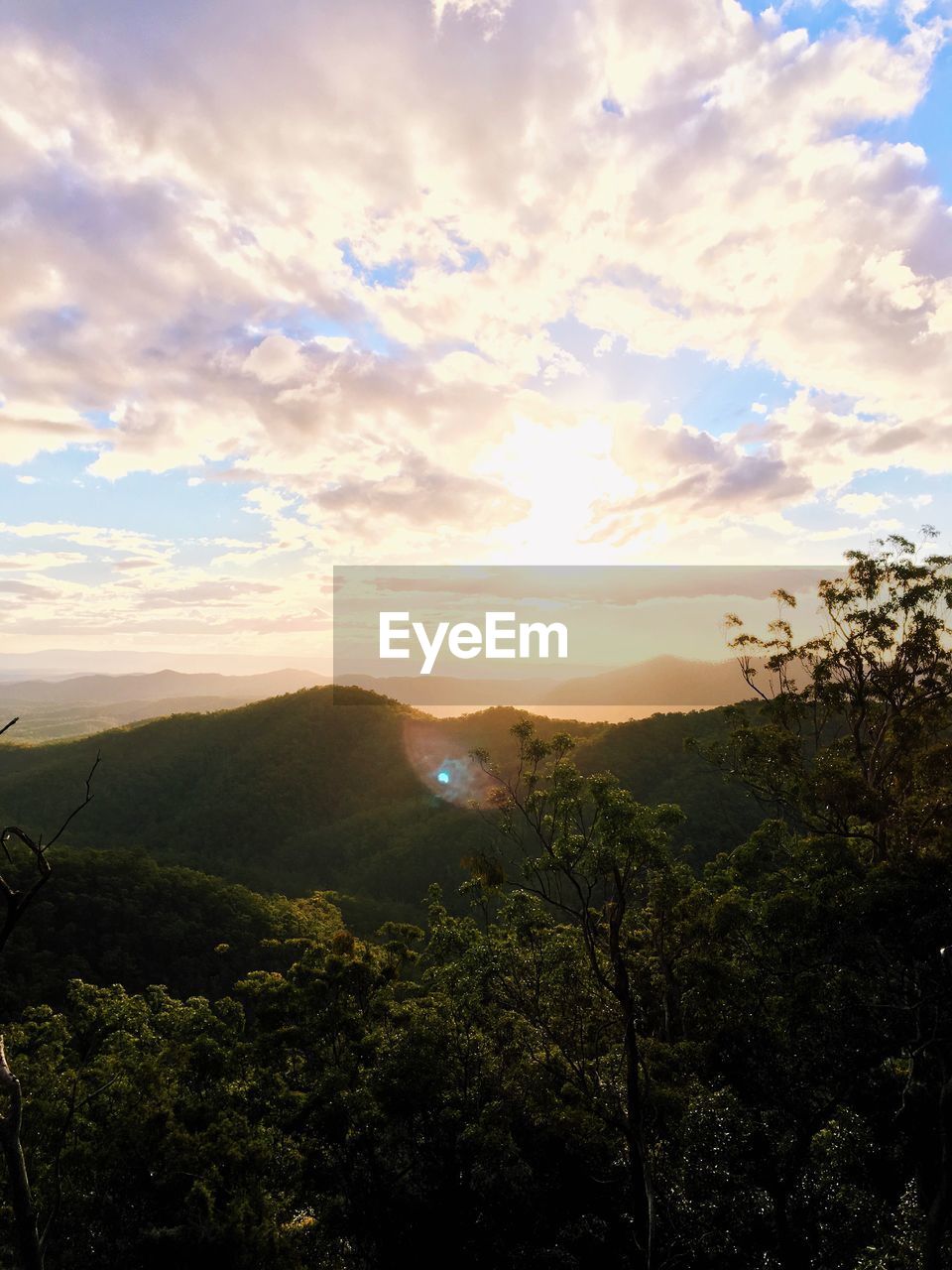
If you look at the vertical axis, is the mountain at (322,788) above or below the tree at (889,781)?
below

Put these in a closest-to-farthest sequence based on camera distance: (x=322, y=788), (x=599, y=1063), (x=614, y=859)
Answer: (x=614, y=859), (x=599, y=1063), (x=322, y=788)

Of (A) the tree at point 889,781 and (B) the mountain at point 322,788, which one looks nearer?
(A) the tree at point 889,781

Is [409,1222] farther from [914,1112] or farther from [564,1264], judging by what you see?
[914,1112]

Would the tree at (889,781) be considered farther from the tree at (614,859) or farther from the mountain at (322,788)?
Answer: the mountain at (322,788)

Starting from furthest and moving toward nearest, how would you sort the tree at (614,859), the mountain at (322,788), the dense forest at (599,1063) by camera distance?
the mountain at (322,788) → the dense forest at (599,1063) → the tree at (614,859)

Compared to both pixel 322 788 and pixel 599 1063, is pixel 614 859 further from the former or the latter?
pixel 322 788

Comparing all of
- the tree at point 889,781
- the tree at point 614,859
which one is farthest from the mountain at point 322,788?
the tree at point 614,859

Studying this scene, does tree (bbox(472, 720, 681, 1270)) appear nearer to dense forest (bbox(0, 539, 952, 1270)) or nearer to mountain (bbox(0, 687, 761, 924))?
dense forest (bbox(0, 539, 952, 1270))

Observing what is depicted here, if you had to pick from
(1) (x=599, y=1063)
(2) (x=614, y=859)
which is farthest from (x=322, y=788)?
(2) (x=614, y=859)
